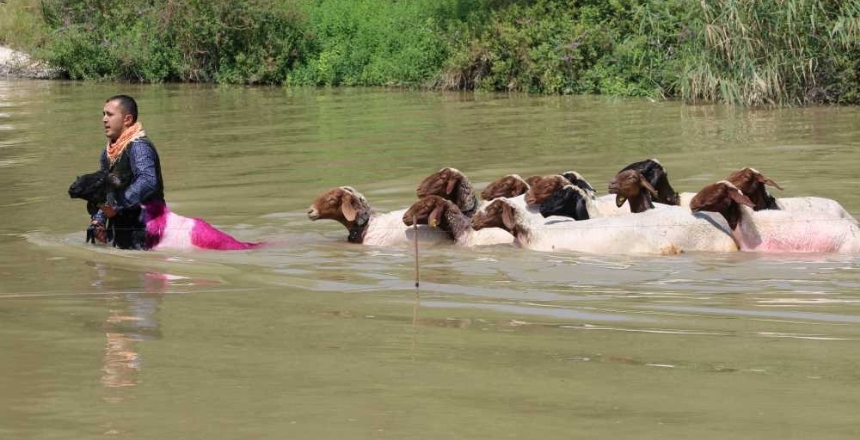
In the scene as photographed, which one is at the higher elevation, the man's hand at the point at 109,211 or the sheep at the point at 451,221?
the man's hand at the point at 109,211

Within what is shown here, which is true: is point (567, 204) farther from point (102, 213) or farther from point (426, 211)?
point (102, 213)

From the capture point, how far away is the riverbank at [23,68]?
41781 mm

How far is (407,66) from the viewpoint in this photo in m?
34.4

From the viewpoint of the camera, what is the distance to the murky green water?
6012 mm

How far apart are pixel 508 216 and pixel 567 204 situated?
0.60 meters

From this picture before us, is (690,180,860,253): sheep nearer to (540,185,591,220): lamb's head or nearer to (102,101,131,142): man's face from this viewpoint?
(540,185,591,220): lamb's head

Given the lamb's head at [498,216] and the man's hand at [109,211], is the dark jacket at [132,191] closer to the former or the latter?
the man's hand at [109,211]

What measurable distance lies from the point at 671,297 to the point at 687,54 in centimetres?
1741

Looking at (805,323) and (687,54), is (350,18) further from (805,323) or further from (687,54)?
(805,323)

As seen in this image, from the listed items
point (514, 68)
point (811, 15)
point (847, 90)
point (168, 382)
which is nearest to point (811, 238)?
point (168, 382)

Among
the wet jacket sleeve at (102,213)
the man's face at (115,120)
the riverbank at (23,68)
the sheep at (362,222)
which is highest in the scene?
the man's face at (115,120)

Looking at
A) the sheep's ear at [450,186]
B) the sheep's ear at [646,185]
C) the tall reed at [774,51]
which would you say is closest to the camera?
the sheep's ear at [646,185]

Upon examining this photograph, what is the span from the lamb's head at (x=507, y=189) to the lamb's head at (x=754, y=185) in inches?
77.0

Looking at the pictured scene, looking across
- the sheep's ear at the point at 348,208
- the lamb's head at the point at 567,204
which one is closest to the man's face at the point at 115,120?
the sheep's ear at the point at 348,208
